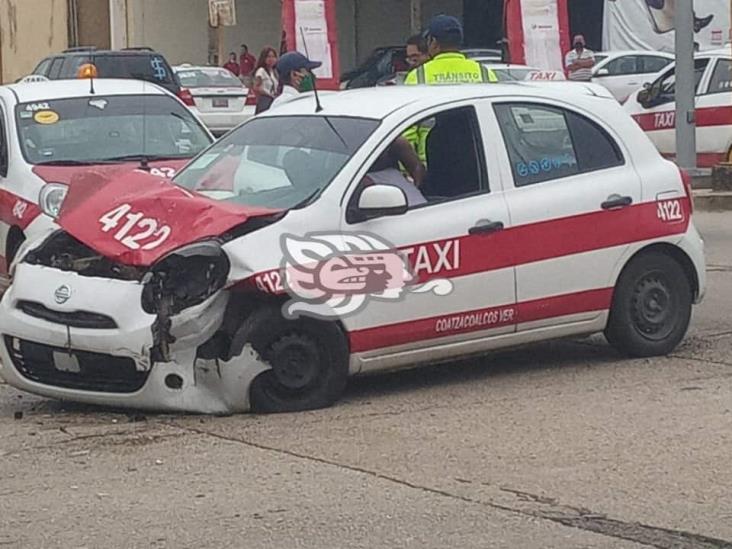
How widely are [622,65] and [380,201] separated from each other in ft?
69.9

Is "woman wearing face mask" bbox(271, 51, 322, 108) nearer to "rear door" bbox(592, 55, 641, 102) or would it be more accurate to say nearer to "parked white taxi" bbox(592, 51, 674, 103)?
"rear door" bbox(592, 55, 641, 102)

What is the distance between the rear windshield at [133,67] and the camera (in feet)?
81.4

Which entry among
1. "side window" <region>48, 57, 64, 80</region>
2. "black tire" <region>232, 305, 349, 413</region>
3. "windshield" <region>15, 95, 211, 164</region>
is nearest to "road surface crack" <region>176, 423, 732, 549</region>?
"black tire" <region>232, 305, 349, 413</region>

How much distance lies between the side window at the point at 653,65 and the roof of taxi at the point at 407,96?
19.2 m

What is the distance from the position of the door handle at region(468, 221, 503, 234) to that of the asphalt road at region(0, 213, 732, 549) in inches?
34.9

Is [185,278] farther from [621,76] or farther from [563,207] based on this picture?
[621,76]

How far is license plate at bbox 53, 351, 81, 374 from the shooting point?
816cm

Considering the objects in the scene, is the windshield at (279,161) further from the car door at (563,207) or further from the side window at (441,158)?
the car door at (563,207)

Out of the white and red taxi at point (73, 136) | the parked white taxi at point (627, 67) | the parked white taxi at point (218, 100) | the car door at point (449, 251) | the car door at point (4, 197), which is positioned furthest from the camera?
the parked white taxi at point (627, 67)

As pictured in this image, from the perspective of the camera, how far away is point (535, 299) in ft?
29.3

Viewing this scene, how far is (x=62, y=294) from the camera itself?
322 inches

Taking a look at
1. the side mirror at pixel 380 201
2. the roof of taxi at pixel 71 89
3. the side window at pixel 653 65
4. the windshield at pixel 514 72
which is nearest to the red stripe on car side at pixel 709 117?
the windshield at pixel 514 72

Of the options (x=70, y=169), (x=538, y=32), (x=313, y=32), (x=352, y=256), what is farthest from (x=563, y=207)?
(x=313, y=32)

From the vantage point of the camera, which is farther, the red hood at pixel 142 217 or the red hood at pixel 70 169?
the red hood at pixel 70 169
